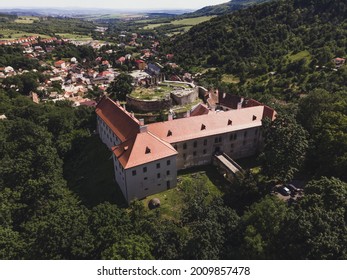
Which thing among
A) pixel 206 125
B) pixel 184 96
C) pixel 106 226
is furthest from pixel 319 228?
pixel 184 96

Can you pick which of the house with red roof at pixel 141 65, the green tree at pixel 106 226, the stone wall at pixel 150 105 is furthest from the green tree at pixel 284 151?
the house with red roof at pixel 141 65

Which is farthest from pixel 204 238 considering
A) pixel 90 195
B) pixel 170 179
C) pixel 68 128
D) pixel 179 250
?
pixel 68 128

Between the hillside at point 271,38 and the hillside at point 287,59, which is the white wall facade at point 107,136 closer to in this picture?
the hillside at point 287,59

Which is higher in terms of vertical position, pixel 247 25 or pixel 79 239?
pixel 247 25

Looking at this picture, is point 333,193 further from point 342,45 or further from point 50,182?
point 342,45

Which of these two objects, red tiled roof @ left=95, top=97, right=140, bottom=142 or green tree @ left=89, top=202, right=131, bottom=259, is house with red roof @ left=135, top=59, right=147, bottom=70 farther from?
green tree @ left=89, top=202, right=131, bottom=259

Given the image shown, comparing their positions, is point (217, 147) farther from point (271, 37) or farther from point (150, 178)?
point (271, 37)
